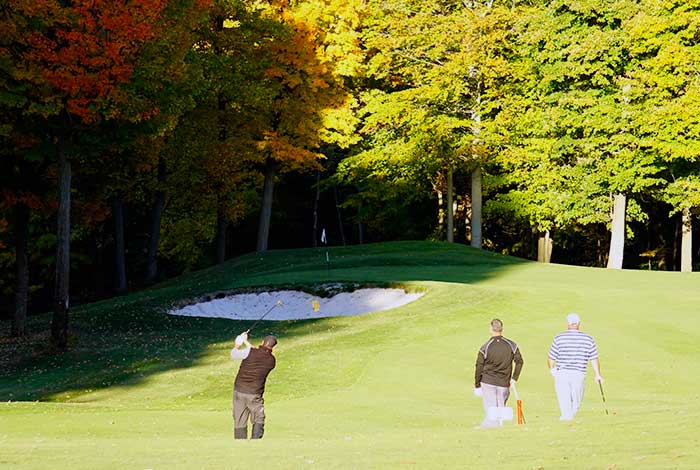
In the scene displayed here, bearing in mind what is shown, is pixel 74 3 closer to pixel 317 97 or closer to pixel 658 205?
pixel 317 97

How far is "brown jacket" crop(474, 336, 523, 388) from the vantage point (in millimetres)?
16172

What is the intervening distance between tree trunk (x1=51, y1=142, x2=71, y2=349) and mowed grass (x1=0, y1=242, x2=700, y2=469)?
2.24 ft

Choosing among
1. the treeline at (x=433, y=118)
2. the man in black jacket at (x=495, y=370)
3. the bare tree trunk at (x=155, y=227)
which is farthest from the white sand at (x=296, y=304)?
the man in black jacket at (x=495, y=370)

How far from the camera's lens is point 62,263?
3019cm

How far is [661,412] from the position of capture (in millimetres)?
16766

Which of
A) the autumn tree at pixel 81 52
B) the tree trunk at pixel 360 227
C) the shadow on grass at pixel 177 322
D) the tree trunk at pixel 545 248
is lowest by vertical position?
the shadow on grass at pixel 177 322

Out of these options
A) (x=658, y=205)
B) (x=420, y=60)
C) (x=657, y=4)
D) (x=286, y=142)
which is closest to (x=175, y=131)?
(x=286, y=142)

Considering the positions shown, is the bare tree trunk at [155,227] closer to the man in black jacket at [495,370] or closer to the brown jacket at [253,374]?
the brown jacket at [253,374]

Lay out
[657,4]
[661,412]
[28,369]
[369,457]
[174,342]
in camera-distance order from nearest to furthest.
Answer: [369,457] → [661,412] → [28,369] → [174,342] → [657,4]

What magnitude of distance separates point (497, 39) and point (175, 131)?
52.2 feet

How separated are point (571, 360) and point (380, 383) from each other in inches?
276

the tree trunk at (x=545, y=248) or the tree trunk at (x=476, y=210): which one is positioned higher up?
the tree trunk at (x=476, y=210)

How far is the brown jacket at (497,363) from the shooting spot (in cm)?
1617

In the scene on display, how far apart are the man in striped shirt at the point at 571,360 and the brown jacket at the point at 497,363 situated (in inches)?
25.9
